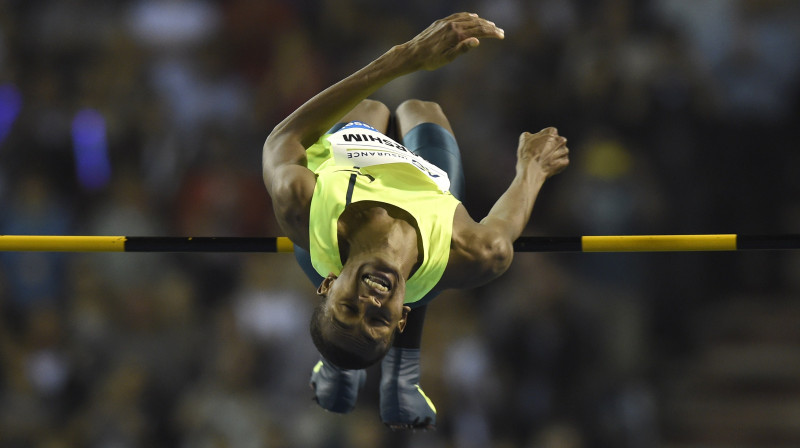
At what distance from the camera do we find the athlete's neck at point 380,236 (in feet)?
11.1

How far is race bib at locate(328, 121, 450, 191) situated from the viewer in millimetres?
3871

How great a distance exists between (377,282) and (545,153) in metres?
1.29

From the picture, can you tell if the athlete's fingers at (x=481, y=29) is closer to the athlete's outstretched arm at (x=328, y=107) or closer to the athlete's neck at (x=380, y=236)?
the athlete's outstretched arm at (x=328, y=107)

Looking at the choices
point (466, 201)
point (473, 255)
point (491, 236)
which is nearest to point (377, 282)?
point (473, 255)

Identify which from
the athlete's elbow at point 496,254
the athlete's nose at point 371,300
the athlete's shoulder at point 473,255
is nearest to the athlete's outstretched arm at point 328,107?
the athlete's nose at point 371,300

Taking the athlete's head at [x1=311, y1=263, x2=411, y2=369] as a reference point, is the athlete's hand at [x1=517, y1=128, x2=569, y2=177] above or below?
above

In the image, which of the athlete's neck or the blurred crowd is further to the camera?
the blurred crowd

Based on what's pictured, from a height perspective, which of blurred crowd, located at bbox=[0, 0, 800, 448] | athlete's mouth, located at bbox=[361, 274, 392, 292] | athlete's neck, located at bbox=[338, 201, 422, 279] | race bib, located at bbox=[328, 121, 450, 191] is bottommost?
blurred crowd, located at bbox=[0, 0, 800, 448]

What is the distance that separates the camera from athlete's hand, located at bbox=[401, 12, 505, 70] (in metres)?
3.70

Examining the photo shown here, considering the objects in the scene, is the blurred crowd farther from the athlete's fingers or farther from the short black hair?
the short black hair

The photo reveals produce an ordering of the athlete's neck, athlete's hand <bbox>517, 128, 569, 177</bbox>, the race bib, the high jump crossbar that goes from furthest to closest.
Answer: the high jump crossbar
athlete's hand <bbox>517, 128, 569, 177</bbox>
the race bib
the athlete's neck

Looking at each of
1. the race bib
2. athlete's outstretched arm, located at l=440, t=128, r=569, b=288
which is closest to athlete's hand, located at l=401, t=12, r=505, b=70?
the race bib

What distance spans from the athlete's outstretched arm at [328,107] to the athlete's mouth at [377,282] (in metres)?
0.42

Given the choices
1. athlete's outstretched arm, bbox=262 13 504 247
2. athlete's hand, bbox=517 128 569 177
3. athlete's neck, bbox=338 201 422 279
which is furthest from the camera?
athlete's hand, bbox=517 128 569 177
